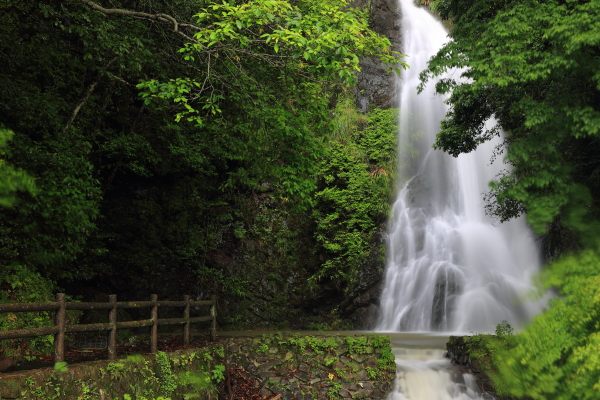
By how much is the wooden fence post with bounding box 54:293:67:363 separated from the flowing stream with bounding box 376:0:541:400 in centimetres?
644

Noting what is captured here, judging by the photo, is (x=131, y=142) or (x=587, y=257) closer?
(x=587, y=257)

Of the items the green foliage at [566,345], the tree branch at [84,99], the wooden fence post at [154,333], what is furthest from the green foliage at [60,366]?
the green foliage at [566,345]

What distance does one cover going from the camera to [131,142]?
1113 centimetres

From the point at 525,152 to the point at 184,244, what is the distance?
9.80 metres

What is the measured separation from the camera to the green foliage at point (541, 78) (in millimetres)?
8281

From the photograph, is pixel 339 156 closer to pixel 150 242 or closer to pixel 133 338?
pixel 150 242

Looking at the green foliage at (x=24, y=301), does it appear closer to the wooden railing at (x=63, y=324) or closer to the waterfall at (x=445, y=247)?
the wooden railing at (x=63, y=324)

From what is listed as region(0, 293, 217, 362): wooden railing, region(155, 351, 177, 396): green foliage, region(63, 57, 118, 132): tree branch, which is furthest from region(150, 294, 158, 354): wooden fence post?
region(63, 57, 118, 132): tree branch

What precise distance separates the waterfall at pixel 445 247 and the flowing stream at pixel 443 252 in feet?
0.10

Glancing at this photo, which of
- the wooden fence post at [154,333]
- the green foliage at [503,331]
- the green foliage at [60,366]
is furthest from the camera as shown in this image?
the green foliage at [503,331]

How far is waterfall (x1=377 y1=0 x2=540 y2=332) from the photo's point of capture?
14.3 meters

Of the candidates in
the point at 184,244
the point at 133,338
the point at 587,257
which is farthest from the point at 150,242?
the point at 587,257

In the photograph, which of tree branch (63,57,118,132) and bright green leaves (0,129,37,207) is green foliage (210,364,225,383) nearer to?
tree branch (63,57,118,132)

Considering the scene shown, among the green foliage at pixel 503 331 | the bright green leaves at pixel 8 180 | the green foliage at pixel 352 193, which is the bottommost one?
the green foliage at pixel 503 331
